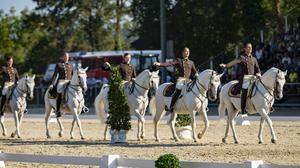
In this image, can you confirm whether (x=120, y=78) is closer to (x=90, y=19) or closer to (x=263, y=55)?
(x=263, y=55)

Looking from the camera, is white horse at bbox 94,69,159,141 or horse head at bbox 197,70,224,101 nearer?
horse head at bbox 197,70,224,101

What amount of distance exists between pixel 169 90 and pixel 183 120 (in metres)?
1.15

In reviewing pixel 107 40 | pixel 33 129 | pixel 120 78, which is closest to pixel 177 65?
pixel 120 78

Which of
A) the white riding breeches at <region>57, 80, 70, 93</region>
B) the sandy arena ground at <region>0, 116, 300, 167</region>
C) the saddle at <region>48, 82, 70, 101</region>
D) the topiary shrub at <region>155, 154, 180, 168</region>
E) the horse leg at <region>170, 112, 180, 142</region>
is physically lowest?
the sandy arena ground at <region>0, 116, 300, 167</region>

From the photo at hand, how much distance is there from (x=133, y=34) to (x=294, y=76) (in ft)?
75.5

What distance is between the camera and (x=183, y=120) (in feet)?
Answer: 76.0

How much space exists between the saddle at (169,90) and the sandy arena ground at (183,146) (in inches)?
51.9

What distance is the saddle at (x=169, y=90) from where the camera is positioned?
73.5 feet

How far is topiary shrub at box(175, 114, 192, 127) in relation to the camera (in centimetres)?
2314

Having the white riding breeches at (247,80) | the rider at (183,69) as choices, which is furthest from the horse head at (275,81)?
the rider at (183,69)

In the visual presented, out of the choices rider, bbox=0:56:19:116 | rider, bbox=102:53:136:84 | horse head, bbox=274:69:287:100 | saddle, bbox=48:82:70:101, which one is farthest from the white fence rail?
rider, bbox=0:56:19:116

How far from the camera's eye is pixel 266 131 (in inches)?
1003

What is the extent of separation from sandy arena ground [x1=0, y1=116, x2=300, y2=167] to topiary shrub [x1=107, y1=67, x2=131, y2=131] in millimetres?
589

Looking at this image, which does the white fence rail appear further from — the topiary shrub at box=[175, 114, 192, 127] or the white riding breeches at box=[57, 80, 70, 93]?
the white riding breeches at box=[57, 80, 70, 93]
